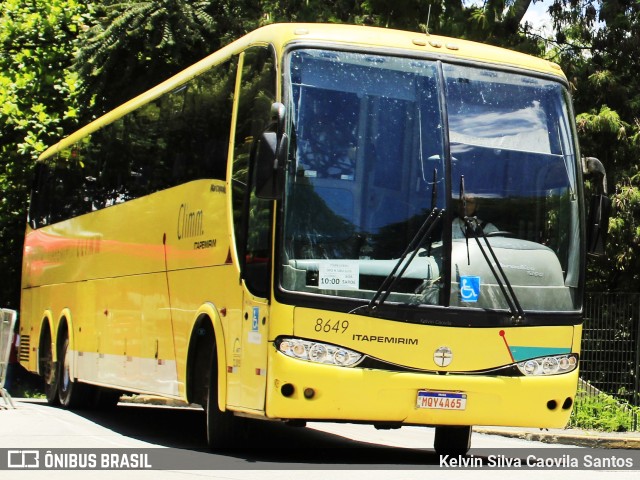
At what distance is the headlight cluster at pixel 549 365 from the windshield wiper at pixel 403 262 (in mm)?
1339

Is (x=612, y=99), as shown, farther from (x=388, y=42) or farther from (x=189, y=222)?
(x=388, y=42)

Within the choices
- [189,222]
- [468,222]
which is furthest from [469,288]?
→ [189,222]

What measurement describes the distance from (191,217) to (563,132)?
390 cm

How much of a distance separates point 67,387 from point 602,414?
25.7 ft

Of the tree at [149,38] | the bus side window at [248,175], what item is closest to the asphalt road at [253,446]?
the bus side window at [248,175]

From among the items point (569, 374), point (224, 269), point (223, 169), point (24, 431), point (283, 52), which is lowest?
point (24, 431)

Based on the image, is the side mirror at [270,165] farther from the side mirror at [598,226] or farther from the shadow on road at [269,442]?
the side mirror at [598,226]

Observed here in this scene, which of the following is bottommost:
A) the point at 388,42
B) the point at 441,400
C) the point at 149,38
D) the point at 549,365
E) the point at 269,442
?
the point at 269,442

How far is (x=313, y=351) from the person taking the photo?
10.2m

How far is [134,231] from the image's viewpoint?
1538 cm

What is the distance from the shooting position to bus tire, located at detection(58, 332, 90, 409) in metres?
18.8

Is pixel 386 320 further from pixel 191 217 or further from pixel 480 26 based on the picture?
pixel 480 26

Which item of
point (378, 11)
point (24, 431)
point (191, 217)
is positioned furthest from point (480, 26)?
point (24, 431)

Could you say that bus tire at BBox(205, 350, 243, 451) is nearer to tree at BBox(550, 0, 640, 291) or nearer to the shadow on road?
the shadow on road
